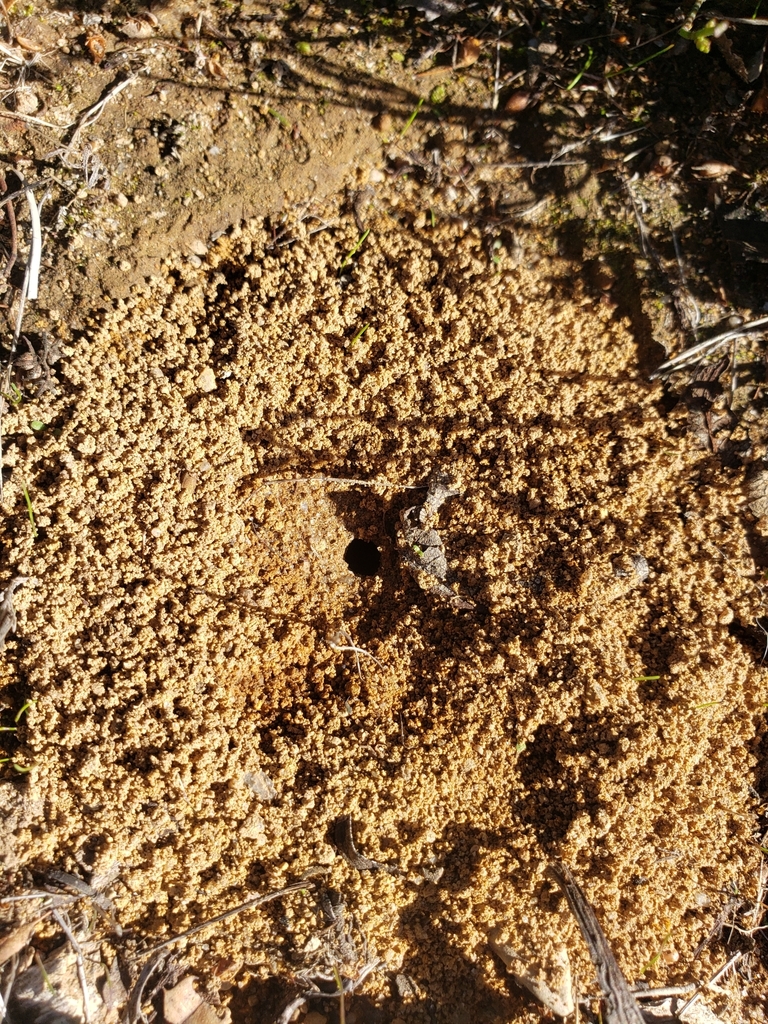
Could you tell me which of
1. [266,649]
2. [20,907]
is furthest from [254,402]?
[20,907]

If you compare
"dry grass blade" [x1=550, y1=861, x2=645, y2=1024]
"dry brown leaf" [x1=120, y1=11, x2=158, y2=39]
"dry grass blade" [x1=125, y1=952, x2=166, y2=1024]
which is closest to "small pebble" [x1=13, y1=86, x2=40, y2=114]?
"dry brown leaf" [x1=120, y1=11, x2=158, y2=39]

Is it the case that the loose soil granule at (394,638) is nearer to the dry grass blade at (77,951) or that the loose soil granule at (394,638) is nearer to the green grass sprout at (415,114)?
the dry grass blade at (77,951)

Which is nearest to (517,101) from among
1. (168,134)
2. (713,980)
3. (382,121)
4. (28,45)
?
(382,121)

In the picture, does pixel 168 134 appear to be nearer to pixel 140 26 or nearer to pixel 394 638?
pixel 140 26

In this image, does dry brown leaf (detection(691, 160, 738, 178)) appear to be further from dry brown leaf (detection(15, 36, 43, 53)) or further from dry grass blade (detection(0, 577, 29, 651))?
dry grass blade (detection(0, 577, 29, 651))

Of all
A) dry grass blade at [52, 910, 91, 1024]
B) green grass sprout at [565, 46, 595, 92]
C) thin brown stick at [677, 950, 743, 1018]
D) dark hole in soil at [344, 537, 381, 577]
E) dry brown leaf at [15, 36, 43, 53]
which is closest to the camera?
dry brown leaf at [15, 36, 43, 53]

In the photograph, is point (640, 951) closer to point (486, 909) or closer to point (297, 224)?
point (486, 909)

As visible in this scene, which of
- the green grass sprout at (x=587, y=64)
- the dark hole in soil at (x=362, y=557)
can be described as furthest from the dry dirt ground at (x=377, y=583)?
the green grass sprout at (x=587, y=64)
